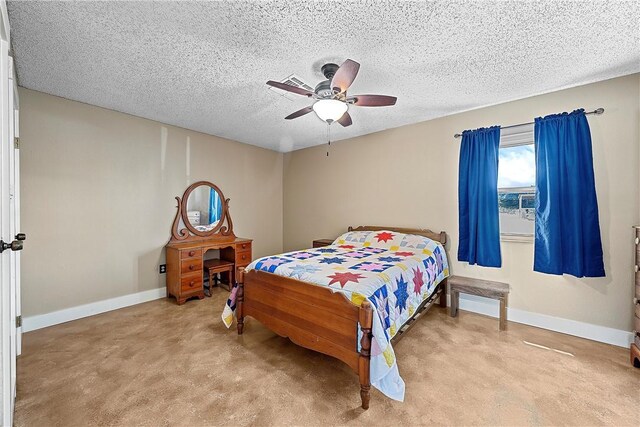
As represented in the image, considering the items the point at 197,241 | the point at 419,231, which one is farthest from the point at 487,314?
the point at 197,241

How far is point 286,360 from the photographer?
2154 mm

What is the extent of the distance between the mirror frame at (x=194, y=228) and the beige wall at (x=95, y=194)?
88 mm

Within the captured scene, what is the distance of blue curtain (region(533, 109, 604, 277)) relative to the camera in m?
2.46

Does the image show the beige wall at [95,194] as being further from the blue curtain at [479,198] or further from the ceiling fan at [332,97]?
the blue curtain at [479,198]

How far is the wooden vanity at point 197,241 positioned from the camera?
11.2ft

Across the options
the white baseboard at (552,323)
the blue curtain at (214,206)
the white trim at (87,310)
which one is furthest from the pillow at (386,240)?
the white trim at (87,310)

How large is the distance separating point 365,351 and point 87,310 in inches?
129

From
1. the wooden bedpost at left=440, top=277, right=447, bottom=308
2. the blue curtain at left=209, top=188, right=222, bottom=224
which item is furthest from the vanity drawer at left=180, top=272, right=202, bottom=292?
the wooden bedpost at left=440, top=277, right=447, bottom=308

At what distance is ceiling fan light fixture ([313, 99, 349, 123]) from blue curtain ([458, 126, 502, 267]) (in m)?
1.92

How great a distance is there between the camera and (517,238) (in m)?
2.92

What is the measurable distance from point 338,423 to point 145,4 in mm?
2744

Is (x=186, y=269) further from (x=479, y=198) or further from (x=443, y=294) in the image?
(x=479, y=198)

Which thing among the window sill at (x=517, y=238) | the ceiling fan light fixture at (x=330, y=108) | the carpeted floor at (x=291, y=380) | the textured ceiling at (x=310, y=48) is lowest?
the carpeted floor at (x=291, y=380)

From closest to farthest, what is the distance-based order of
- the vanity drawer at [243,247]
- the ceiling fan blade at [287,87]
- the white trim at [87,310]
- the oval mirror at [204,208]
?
the ceiling fan blade at [287,87]
the white trim at [87,310]
the oval mirror at [204,208]
the vanity drawer at [243,247]
